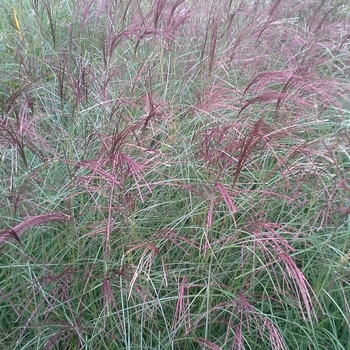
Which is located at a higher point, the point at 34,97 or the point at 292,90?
the point at 292,90

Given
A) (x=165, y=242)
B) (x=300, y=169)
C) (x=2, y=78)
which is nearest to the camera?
(x=165, y=242)

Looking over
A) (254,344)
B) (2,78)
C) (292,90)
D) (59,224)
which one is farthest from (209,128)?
(2,78)

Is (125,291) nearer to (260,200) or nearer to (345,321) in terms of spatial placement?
(260,200)

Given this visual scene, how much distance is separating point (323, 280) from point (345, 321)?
15 cm

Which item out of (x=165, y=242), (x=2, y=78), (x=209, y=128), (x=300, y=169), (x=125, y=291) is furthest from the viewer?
(x=2, y=78)

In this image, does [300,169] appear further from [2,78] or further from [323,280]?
[2,78]

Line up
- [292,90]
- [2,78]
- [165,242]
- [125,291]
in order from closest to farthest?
[125,291] < [165,242] < [292,90] < [2,78]

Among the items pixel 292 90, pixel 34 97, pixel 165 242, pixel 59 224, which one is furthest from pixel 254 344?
pixel 34 97

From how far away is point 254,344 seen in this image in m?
1.95

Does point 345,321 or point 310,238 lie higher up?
point 310,238

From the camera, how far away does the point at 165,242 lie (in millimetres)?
2029

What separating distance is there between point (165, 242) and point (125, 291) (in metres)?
0.23

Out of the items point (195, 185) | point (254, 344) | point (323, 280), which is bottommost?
point (254, 344)

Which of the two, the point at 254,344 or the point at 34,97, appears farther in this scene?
the point at 34,97
